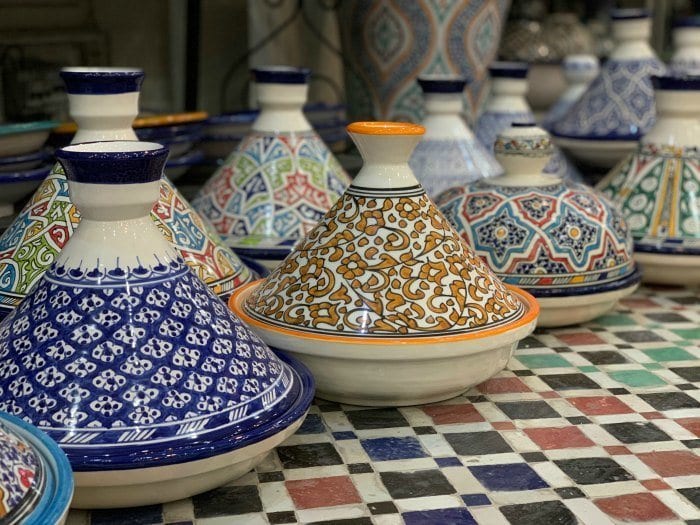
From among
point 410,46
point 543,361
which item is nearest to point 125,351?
point 543,361

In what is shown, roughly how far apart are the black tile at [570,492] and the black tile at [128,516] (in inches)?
13.1

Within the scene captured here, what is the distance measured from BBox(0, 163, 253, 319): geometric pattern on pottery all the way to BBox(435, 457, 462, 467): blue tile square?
1.14 ft

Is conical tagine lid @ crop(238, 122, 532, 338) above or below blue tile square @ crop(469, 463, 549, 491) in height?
above

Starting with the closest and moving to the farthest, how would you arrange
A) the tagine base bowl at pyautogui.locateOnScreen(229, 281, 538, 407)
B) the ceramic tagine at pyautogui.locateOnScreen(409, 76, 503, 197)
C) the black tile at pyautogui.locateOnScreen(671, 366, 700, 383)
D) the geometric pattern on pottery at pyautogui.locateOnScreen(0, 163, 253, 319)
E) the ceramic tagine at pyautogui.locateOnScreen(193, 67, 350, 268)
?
the tagine base bowl at pyautogui.locateOnScreen(229, 281, 538, 407) < the geometric pattern on pottery at pyautogui.locateOnScreen(0, 163, 253, 319) < the black tile at pyautogui.locateOnScreen(671, 366, 700, 383) < the ceramic tagine at pyautogui.locateOnScreen(193, 67, 350, 268) < the ceramic tagine at pyautogui.locateOnScreen(409, 76, 503, 197)

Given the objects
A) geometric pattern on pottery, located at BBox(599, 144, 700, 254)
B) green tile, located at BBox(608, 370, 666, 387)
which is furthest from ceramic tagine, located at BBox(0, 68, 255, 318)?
geometric pattern on pottery, located at BBox(599, 144, 700, 254)

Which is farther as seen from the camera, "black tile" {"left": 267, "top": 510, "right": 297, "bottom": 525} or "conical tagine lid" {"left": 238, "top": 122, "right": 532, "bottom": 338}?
"conical tagine lid" {"left": 238, "top": 122, "right": 532, "bottom": 338}

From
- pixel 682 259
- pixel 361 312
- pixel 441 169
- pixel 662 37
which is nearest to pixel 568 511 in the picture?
pixel 361 312

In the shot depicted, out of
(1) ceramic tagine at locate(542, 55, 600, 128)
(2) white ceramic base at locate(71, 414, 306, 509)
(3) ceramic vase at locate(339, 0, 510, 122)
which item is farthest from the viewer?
(1) ceramic tagine at locate(542, 55, 600, 128)

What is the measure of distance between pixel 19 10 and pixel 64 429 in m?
1.30

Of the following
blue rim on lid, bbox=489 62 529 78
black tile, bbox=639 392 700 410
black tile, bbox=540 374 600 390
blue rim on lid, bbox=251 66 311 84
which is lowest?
black tile, bbox=540 374 600 390

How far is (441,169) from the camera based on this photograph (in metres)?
1.67

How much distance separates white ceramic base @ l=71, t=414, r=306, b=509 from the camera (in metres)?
0.81

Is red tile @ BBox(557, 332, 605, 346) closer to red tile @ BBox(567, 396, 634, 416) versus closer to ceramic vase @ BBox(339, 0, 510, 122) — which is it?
red tile @ BBox(567, 396, 634, 416)

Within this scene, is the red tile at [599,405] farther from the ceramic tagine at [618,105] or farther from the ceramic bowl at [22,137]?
the ceramic tagine at [618,105]
